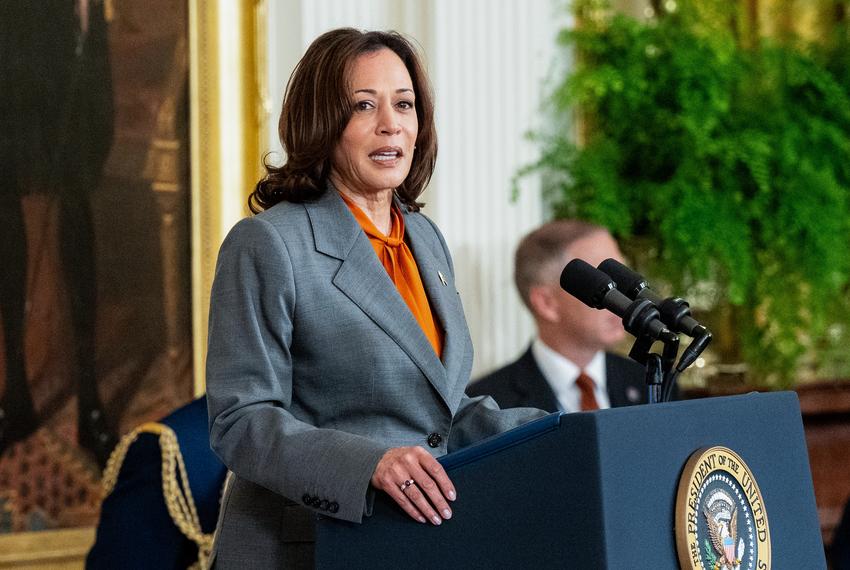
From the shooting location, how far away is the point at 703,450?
5.98 feet

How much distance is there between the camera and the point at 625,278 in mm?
2070

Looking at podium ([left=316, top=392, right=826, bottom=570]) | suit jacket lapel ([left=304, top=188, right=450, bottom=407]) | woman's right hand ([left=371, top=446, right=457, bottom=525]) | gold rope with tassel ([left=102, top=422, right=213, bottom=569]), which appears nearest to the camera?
podium ([left=316, top=392, right=826, bottom=570])

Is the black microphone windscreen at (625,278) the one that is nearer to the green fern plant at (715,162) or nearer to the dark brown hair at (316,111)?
the dark brown hair at (316,111)

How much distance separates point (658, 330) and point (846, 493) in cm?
389

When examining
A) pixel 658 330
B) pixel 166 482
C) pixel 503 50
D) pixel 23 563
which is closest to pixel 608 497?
pixel 658 330

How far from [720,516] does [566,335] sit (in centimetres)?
276

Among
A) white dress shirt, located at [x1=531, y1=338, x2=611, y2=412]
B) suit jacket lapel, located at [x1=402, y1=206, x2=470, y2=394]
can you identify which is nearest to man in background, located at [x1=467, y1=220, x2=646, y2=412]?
white dress shirt, located at [x1=531, y1=338, x2=611, y2=412]

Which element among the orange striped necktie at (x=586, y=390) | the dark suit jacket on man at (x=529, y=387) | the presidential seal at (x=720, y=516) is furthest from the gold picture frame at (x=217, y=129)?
the presidential seal at (x=720, y=516)

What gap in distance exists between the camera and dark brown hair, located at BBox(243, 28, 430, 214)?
209cm

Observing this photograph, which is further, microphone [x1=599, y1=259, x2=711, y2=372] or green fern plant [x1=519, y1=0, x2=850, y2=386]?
green fern plant [x1=519, y1=0, x2=850, y2=386]

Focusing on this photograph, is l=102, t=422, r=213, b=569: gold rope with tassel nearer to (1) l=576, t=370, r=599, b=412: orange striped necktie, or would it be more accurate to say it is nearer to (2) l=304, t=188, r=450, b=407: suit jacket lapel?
(2) l=304, t=188, r=450, b=407: suit jacket lapel

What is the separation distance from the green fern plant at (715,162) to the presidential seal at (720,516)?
3120mm

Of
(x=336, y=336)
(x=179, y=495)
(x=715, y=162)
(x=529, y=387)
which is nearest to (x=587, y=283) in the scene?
(x=336, y=336)

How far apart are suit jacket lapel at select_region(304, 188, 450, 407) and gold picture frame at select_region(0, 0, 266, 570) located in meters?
2.31
